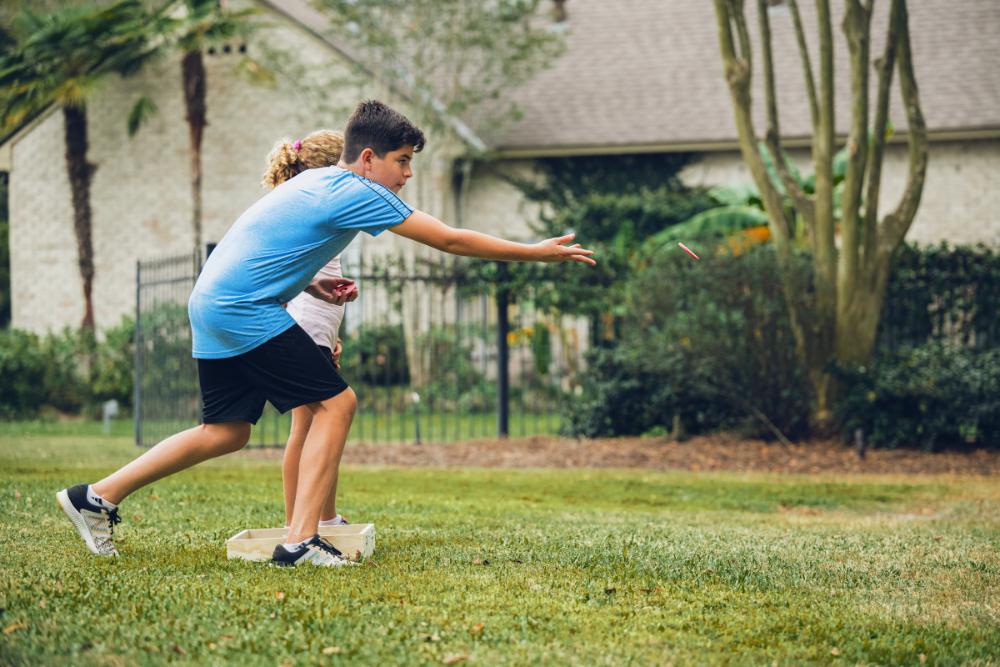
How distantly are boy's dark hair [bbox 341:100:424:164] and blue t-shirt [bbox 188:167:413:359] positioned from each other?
6.0 inches

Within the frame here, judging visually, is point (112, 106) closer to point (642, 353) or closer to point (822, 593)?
point (642, 353)

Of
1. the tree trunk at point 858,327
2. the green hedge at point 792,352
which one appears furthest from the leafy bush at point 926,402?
the tree trunk at point 858,327

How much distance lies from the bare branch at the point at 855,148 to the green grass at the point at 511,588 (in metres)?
4.62

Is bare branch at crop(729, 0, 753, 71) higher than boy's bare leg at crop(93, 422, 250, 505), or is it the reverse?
bare branch at crop(729, 0, 753, 71)

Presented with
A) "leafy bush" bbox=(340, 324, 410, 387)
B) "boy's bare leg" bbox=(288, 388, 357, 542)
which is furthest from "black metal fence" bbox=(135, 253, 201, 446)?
"boy's bare leg" bbox=(288, 388, 357, 542)

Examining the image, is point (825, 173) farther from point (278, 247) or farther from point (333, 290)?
point (278, 247)

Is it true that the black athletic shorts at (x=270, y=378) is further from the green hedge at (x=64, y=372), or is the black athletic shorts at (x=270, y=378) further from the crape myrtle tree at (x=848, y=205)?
the green hedge at (x=64, y=372)

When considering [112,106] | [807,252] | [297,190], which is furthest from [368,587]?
[112,106]

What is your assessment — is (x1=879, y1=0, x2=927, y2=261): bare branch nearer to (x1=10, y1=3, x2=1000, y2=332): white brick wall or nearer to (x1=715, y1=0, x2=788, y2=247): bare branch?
(x1=715, y1=0, x2=788, y2=247): bare branch

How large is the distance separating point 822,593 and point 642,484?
5.14 metres

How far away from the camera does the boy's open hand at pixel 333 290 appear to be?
5.62 m

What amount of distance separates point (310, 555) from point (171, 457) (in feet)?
2.40

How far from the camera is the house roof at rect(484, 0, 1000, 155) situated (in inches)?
829

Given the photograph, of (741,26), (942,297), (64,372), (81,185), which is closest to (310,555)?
(741,26)
